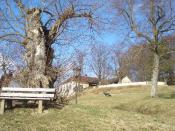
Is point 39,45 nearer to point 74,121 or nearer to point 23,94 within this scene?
point 23,94

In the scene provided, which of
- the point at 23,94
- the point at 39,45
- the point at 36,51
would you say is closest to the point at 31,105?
the point at 23,94

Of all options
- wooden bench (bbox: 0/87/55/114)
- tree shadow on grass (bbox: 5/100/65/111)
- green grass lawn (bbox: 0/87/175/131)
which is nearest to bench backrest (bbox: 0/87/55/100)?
wooden bench (bbox: 0/87/55/114)

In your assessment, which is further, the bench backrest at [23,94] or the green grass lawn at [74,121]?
the bench backrest at [23,94]

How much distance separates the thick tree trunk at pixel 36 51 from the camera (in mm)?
13734

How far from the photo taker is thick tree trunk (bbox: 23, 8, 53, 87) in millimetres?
13734

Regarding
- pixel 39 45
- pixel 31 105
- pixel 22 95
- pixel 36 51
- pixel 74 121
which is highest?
pixel 39 45

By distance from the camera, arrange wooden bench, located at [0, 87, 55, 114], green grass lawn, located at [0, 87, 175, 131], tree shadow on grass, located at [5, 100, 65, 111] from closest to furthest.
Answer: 1. green grass lawn, located at [0, 87, 175, 131]
2. wooden bench, located at [0, 87, 55, 114]
3. tree shadow on grass, located at [5, 100, 65, 111]

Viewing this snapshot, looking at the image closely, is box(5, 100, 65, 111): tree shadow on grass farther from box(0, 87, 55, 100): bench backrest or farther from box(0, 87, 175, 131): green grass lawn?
box(0, 87, 55, 100): bench backrest

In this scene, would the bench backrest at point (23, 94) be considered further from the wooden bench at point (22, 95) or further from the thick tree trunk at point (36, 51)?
the thick tree trunk at point (36, 51)

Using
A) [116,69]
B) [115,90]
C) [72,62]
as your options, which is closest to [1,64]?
[72,62]

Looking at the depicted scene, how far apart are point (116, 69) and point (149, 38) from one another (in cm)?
5876

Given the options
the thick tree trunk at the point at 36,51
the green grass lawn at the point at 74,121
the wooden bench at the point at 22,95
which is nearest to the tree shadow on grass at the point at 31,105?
the green grass lawn at the point at 74,121

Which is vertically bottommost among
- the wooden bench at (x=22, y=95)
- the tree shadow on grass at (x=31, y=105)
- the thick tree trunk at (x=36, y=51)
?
the tree shadow on grass at (x=31, y=105)

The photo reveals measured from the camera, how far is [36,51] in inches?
548
